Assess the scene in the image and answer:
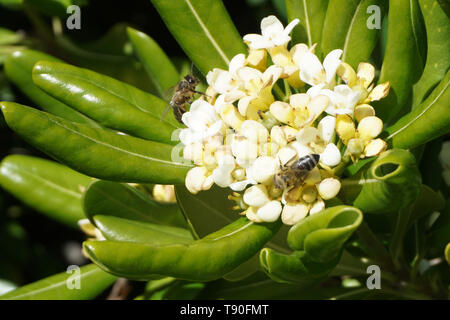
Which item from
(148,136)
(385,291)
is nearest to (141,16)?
(148,136)

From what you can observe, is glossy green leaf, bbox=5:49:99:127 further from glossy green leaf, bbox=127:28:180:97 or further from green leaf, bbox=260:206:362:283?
green leaf, bbox=260:206:362:283

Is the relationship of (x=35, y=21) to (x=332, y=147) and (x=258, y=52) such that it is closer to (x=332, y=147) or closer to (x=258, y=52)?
(x=258, y=52)

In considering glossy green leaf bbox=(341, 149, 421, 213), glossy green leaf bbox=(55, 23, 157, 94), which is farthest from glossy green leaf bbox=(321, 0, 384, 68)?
glossy green leaf bbox=(55, 23, 157, 94)

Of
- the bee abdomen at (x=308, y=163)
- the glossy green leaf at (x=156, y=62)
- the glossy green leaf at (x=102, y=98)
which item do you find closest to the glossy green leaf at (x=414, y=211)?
the bee abdomen at (x=308, y=163)

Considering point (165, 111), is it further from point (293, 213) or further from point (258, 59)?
Result: point (293, 213)

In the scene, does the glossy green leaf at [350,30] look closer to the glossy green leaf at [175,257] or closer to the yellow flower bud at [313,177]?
the yellow flower bud at [313,177]

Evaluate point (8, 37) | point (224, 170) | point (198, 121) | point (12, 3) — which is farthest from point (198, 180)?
point (8, 37)
